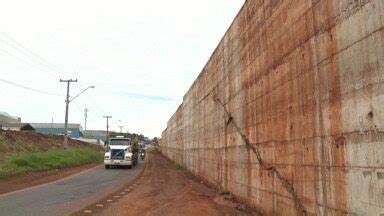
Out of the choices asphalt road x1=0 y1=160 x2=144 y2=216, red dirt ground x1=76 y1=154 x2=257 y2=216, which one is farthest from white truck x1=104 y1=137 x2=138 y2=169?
red dirt ground x1=76 y1=154 x2=257 y2=216

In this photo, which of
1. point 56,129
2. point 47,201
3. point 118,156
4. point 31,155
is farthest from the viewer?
point 56,129

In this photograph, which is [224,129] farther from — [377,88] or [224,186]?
[377,88]

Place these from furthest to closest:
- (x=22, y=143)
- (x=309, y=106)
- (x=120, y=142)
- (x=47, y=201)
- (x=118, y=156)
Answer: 1. (x=22, y=143)
2. (x=120, y=142)
3. (x=118, y=156)
4. (x=47, y=201)
5. (x=309, y=106)

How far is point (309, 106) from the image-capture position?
7.90 meters

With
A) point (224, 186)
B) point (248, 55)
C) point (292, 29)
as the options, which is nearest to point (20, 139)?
point (224, 186)

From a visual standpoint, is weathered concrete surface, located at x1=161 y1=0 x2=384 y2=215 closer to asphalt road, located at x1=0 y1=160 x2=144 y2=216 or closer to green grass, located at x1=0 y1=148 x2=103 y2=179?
asphalt road, located at x1=0 y1=160 x2=144 y2=216

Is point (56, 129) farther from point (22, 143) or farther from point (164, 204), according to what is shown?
point (164, 204)

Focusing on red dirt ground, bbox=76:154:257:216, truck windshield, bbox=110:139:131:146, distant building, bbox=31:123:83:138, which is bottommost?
red dirt ground, bbox=76:154:257:216

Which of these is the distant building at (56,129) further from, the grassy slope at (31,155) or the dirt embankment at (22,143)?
the dirt embankment at (22,143)

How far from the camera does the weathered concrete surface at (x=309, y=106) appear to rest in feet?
Result: 19.0

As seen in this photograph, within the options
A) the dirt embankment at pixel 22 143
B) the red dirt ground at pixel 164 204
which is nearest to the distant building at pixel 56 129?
the dirt embankment at pixel 22 143

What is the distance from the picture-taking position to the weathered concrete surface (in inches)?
228

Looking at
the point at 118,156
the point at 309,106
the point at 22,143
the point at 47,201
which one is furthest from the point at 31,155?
the point at 309,106

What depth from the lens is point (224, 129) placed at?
16953 millimetres
